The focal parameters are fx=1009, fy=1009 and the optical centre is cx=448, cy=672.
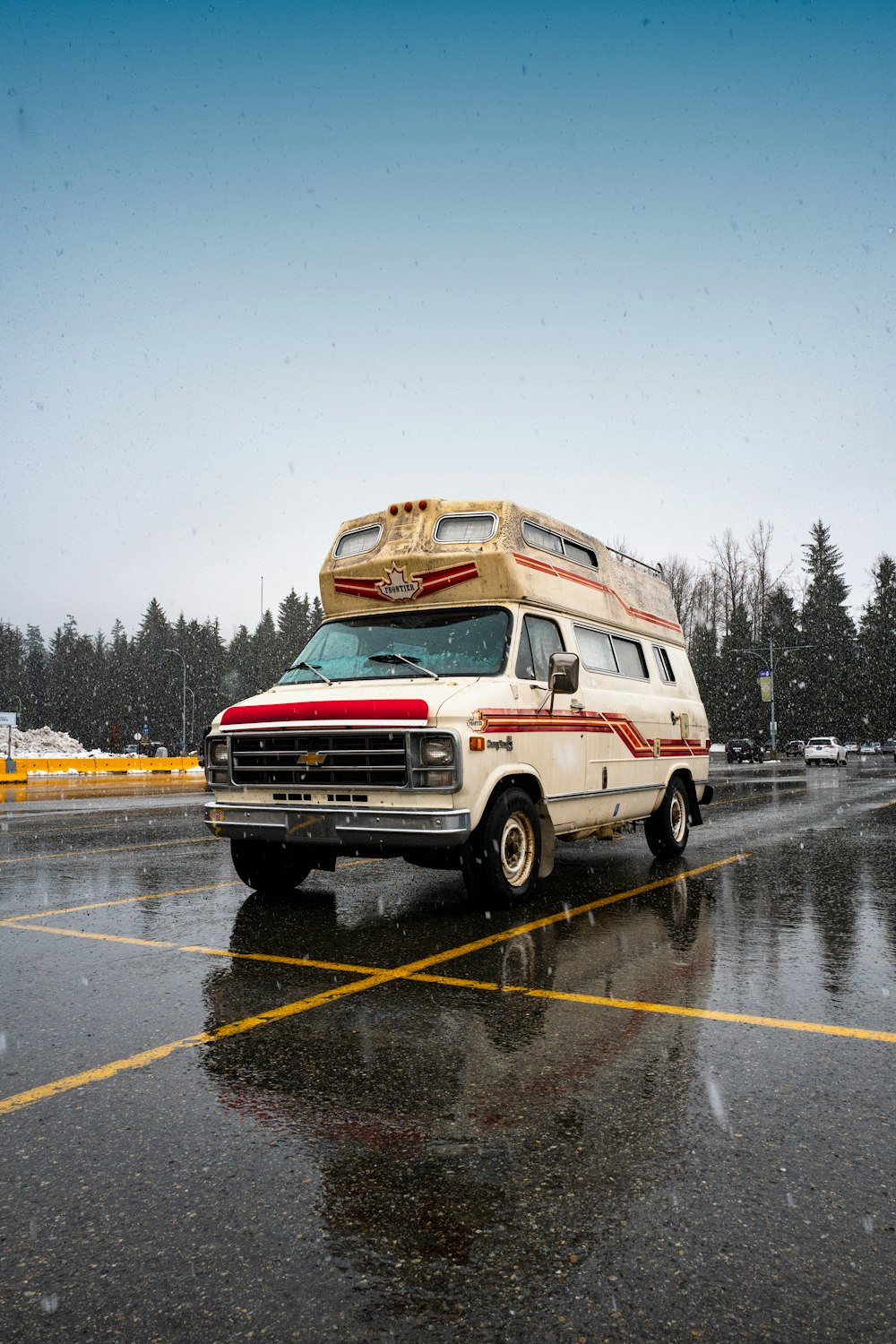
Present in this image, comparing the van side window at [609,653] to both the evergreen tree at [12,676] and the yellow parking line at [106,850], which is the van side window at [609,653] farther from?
the evergreen tree at [12,676]

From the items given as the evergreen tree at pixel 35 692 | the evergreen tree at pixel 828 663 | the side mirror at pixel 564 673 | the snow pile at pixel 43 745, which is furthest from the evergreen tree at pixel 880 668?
the evergreen tree at pixel 35 692

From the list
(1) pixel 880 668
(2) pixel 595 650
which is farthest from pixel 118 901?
(1) pixel 880 668

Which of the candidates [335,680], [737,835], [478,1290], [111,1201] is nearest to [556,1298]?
[478,1290]

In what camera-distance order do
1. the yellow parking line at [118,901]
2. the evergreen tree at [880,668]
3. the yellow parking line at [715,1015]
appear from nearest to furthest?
the yellow parking line at [715,1015]
the yellow parking line at [118,901]
the evergreen tree at [880,668]

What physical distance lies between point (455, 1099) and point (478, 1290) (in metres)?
1.25

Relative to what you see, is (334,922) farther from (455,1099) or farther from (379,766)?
(455,1099)

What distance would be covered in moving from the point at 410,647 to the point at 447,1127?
186 inches

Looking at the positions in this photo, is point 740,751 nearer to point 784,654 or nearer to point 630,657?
point 784,654

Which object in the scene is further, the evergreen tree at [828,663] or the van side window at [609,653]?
the evergreen tree at [828,663]

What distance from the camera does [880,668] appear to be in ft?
291

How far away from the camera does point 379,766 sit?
6836 millimetres

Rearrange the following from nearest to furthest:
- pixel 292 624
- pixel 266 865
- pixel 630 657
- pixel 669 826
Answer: pixel 266 865 < pixel 630 657 < pixel 669 826 < pixel 292 624

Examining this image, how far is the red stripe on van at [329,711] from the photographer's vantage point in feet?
22.1

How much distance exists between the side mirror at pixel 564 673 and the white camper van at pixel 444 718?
15 mm
